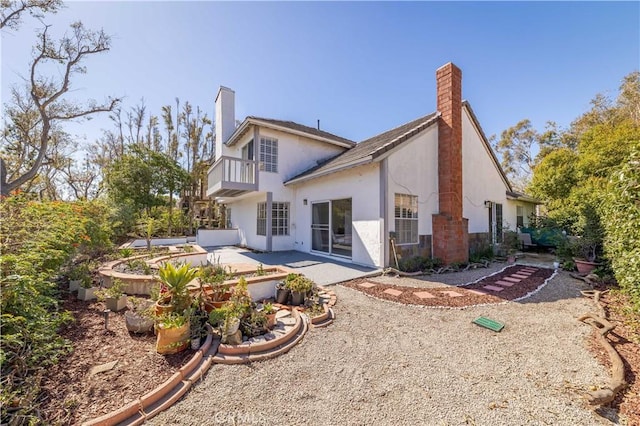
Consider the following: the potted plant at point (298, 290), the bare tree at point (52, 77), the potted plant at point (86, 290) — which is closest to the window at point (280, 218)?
the potted plant at point (298, 290)

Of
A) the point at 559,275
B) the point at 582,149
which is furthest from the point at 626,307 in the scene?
the point at 582,149

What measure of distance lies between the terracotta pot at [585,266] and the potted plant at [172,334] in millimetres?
11090

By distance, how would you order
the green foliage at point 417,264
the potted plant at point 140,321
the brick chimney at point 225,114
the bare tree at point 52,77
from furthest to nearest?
1. the brick chimney at point 225,114
2. the bare tree at point 52,77
3. the green foliage at point 417,264
4. the potted plant at point 140,321

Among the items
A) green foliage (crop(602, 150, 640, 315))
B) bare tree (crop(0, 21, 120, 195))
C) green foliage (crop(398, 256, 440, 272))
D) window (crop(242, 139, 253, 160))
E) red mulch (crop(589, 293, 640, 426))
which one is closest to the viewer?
red mulch (crop(589, 293, 640, 426))

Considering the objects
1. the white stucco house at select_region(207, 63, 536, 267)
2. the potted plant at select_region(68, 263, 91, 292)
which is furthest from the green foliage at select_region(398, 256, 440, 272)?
the potted plant at select_region(68, 263, 91, 292)

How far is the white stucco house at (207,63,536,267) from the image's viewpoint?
28.4 ft

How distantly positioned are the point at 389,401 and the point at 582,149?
2097 cm

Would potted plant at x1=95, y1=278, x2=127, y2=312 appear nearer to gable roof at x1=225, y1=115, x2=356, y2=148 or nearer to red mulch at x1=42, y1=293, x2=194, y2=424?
red mulch at x1=42, y1=293, x2=194, y2=424

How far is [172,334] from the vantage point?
3316mm

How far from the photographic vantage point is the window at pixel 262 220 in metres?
12.8

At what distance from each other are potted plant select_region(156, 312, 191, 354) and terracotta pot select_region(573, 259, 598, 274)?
11.1 m

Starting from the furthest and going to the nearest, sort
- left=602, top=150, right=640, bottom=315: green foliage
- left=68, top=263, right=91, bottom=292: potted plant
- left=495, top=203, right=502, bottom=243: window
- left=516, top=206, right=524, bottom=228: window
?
1. left=516, top=206, right=524, bottom=228: window
2. left=495, top=203, right=502, bottom=243: window
3. left=68, top=263, right=91, bottom=292: potted plant
4. left=602, top=150, right=640, bottom=315: green foliage

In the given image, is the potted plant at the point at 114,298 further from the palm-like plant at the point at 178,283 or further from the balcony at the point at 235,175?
the balcony at the point at 235,175

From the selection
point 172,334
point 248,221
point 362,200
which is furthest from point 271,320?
point 248,221
